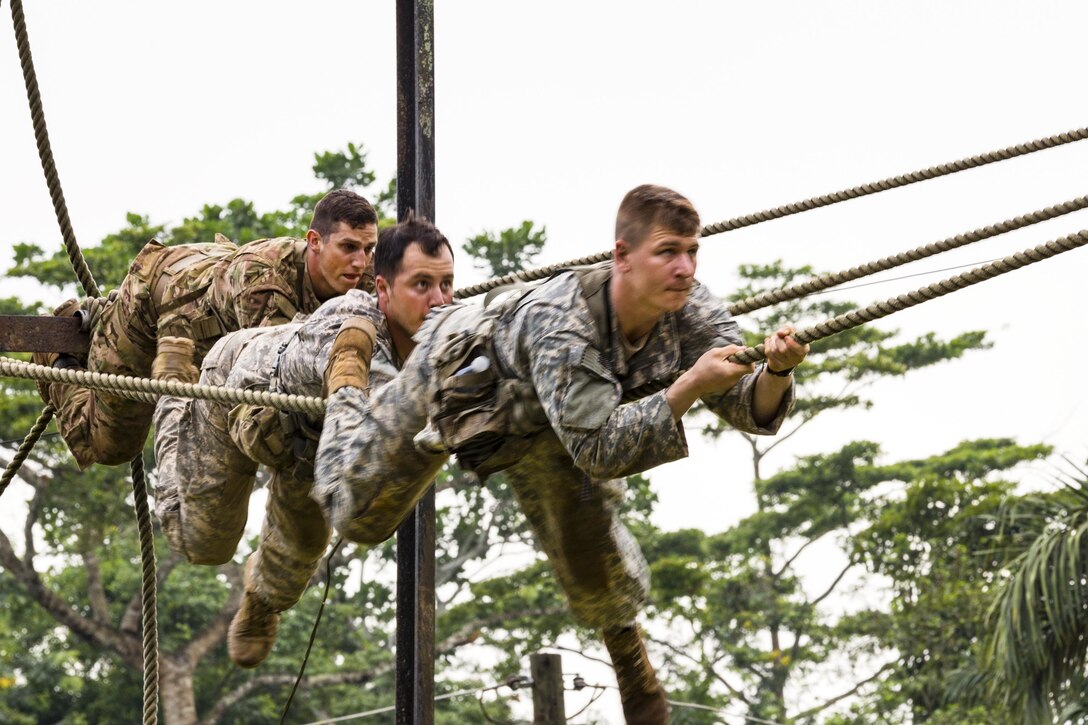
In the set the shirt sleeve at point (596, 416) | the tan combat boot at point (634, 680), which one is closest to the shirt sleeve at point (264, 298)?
the tan combat boot at point (634, 680)

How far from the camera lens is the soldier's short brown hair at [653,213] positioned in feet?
11.1

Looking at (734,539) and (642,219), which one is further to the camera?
(734,539)

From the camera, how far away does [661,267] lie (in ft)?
→ 11.1

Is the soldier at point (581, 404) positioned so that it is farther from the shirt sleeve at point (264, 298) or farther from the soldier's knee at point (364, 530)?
the shirt sleeve at point (264, 298)

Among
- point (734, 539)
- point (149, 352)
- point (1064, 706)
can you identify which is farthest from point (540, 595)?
point (149, 352)

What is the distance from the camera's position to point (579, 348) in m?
3.37

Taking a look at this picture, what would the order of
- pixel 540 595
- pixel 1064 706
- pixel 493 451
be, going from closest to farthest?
pixel 493 451 → pixel 1064 706 → pixel 540 595

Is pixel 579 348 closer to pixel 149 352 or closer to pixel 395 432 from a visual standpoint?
pixel 395 432

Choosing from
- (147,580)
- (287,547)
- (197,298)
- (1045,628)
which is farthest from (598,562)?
(1045,628)

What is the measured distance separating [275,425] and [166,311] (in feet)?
3.38

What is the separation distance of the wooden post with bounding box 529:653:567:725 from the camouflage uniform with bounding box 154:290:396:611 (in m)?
3.16

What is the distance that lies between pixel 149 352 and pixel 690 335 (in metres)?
2.23

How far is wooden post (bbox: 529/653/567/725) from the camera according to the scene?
7840 millimetres

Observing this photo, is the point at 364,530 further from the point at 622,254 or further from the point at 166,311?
the point at 166,311
